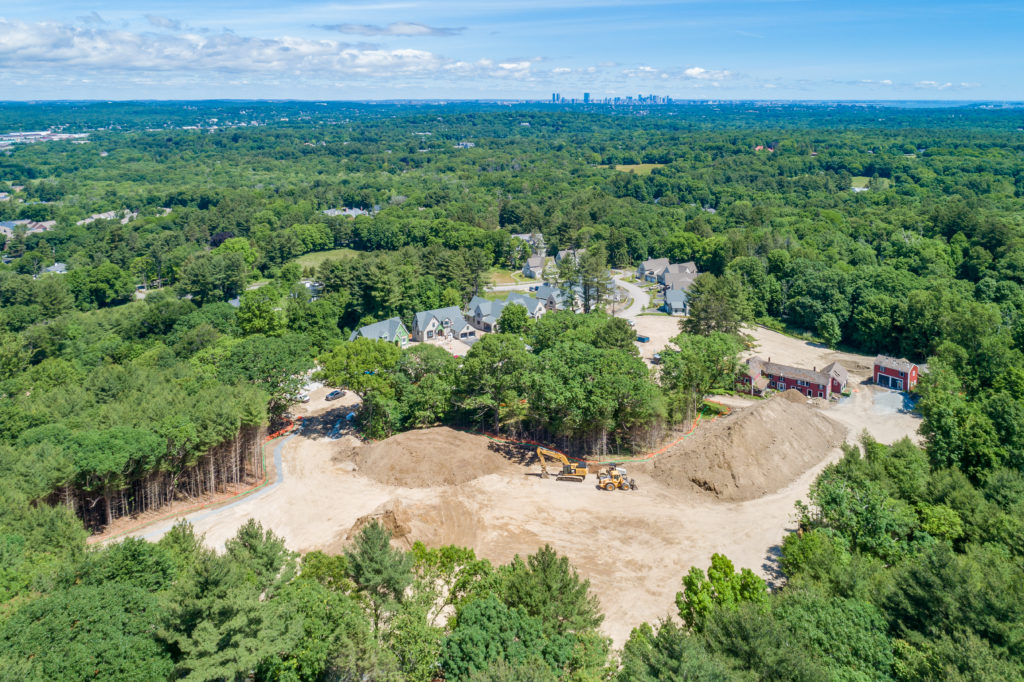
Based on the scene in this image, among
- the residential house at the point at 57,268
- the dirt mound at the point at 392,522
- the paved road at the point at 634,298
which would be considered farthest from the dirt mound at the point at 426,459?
the residential house at the point at 57,268

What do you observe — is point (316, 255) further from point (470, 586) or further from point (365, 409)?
point (470, 586)

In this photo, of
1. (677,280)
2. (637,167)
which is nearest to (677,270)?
(677,280)

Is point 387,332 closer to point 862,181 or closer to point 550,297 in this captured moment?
point 550,297

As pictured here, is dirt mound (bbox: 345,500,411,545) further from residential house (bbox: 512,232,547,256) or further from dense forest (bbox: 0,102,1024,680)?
residential house (bbox: 512,232,547,256)

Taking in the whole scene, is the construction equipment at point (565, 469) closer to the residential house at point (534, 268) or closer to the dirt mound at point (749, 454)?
the dirt mound at point (749, 454)

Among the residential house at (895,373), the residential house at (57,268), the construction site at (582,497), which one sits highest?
the residential house at (57,268)

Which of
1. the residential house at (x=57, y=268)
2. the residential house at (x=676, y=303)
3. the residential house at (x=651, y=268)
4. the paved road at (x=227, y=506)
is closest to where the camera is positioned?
the paved road at (x=227, y=506)
